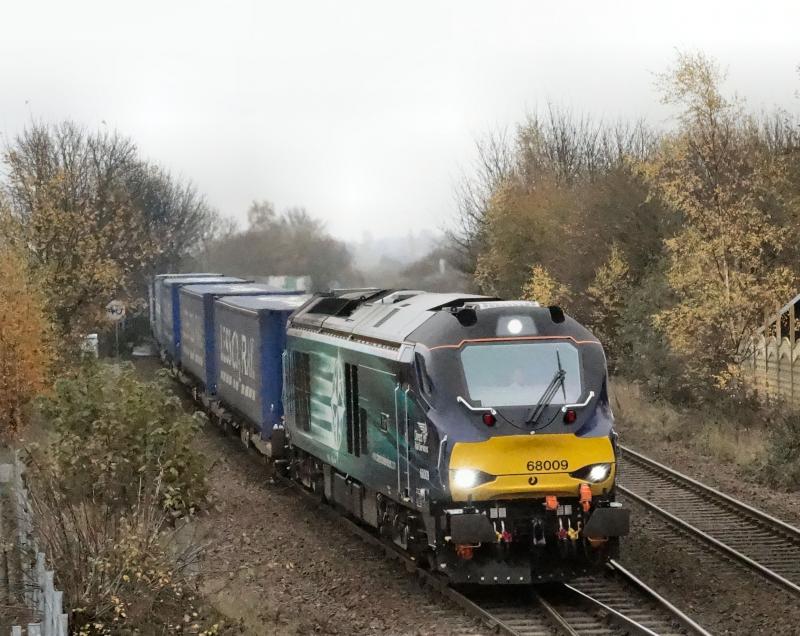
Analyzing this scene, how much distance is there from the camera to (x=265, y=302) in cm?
2175

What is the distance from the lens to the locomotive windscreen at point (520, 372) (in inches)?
460

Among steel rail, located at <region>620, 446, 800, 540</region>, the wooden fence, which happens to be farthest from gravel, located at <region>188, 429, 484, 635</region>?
the wooden fence

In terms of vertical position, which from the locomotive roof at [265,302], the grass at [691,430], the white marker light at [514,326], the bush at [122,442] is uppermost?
the white marker light at [514,326]

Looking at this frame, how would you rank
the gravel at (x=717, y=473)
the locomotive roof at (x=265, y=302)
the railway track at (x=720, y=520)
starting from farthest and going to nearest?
the locomotive roof at (x=265, y=302) → the gravel at (x=717, y=473) → the railway track at (x=720, y=520)

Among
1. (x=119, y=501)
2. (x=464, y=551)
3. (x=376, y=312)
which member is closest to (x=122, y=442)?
(x=119, y=501)

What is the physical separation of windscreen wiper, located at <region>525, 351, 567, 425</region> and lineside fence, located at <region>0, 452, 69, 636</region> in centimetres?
469

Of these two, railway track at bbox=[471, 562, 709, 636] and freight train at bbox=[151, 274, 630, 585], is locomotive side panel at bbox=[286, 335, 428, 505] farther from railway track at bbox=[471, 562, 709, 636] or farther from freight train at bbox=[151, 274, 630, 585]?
railway track at bbox=[471, 562, 709, 636]

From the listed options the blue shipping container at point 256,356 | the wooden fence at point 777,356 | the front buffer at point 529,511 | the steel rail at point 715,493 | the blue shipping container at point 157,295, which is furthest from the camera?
the blue shipping container at point 157,295

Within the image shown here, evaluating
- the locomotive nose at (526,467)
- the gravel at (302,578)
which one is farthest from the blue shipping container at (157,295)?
the locomotive nose at (526,467)

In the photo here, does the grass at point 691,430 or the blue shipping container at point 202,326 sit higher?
the blue shipping container at point 202,326

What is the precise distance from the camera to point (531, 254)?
42531 mm

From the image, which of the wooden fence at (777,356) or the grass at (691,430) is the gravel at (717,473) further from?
the wooden fence at (777,356)

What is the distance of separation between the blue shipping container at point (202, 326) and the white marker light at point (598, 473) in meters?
15.1

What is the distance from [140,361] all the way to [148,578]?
35.2 metres
